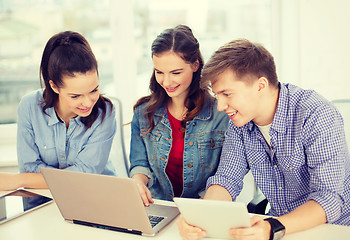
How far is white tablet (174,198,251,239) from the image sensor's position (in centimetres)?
102

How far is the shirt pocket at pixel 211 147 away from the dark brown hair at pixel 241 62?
39cm

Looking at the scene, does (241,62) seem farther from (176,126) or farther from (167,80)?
(176,126)

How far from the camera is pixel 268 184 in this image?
152 cm

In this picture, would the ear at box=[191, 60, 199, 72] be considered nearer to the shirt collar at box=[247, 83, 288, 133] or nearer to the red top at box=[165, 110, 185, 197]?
the red top at box=[165, 110, 185, 197]

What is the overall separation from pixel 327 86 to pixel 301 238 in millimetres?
1785

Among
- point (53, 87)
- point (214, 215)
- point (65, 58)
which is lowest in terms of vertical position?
point (214, 215)

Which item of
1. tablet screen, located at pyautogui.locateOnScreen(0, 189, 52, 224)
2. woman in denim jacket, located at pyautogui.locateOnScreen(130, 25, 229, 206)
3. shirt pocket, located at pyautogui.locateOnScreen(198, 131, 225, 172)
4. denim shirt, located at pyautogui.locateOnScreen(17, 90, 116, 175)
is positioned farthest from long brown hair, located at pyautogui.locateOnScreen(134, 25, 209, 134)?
tablet screen, located at pyautogui.locateOnScreen(0, 189, 52, 224)

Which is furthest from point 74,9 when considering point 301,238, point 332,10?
point 301,238

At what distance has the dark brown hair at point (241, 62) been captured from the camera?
1.38 metres

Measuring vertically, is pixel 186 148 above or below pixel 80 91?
below

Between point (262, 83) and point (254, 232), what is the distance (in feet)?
1.77

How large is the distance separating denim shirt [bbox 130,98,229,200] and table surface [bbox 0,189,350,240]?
0.53 m

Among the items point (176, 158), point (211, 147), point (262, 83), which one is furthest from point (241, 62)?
point (176, 158)

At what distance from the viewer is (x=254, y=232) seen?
110cm
